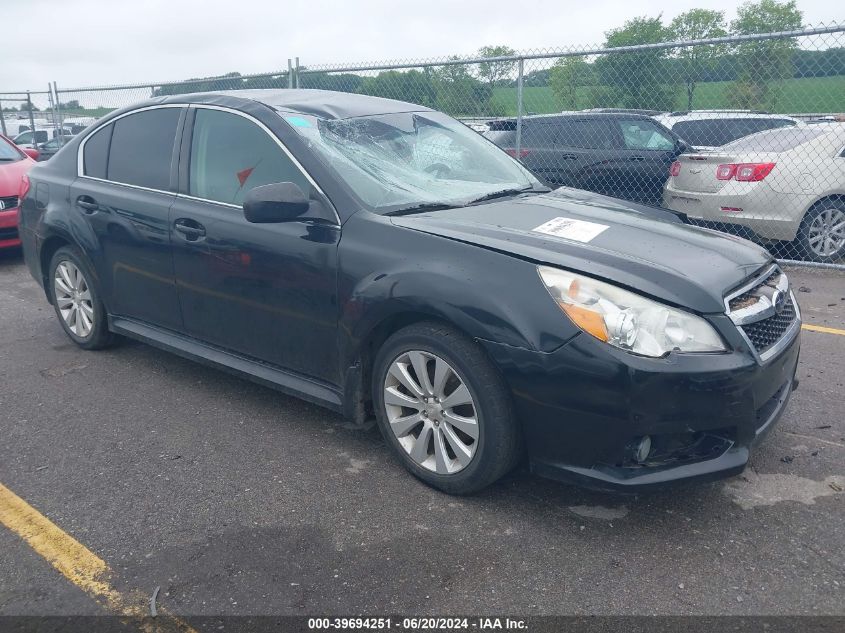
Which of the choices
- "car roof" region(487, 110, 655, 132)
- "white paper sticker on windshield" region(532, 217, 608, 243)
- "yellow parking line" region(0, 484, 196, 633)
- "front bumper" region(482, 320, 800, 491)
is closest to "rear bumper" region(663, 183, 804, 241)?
"car roof" region(487, 110, 655, 132)

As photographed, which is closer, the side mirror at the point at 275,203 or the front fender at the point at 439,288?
the front fender at the point at 439,288

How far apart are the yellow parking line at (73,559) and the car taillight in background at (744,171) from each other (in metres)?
6.91

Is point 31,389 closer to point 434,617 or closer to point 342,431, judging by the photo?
point 342,431

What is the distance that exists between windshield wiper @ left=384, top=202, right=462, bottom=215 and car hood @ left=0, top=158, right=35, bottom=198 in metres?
5.96

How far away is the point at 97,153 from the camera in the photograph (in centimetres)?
467

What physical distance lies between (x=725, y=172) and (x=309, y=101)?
17.2 ft

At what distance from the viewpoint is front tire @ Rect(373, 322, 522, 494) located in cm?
286

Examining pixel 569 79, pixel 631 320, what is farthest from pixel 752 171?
pixel 631 320

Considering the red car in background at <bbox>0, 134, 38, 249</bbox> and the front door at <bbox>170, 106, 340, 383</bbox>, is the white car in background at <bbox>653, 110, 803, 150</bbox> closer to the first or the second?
the front door at <bbox>170, 106, 340, 383</bbox>

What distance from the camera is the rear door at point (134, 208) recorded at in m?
4.09

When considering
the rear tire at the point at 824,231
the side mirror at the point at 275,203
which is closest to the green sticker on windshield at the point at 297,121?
the side mirror at the point at 275,203

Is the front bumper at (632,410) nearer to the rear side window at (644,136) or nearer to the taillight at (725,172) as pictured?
the taillight at (725,172)

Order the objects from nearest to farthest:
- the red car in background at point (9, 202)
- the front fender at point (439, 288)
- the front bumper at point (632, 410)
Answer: the front bumper at point (632, 410) → the front fender at point (439, 288) → the red car in background at point (9, 202)

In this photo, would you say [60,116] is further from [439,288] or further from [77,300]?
[439,288]
